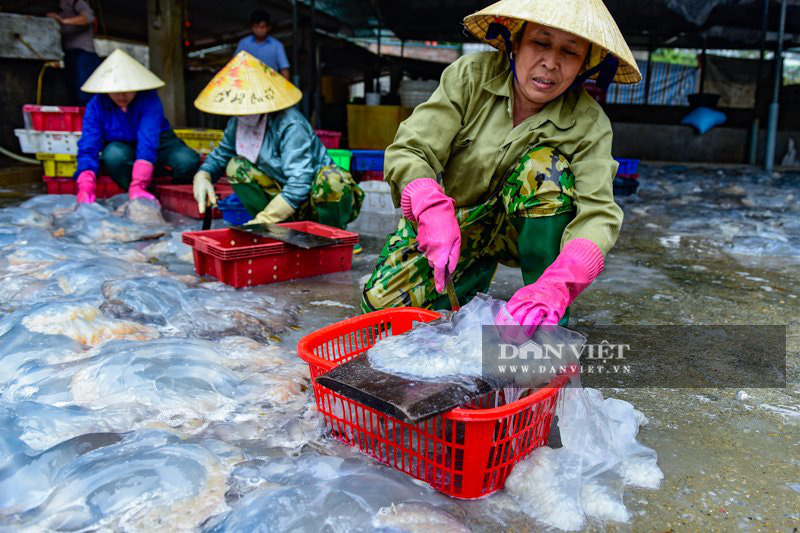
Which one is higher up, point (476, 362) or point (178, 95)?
point (178, 95)

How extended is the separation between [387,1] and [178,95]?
323cm

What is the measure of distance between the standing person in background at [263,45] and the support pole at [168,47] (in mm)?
905

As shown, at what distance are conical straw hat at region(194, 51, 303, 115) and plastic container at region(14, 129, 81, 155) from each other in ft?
7.25

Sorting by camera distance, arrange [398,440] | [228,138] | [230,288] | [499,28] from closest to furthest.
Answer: [398,440], [499,28], [230,288], [228,138]

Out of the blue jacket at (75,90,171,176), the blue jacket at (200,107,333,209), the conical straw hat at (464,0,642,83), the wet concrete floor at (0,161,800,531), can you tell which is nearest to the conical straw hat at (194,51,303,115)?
the blue jacket at (200,107,333,209)

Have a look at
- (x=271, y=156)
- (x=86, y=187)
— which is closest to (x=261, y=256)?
(x=271, y=156)

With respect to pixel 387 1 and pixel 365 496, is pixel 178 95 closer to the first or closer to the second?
pixel 387 1

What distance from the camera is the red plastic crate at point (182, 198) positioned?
4.66 m

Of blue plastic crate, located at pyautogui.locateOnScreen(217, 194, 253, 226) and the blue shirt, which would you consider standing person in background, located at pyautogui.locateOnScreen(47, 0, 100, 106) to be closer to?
the blue shirt

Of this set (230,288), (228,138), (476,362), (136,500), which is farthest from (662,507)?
(228,138)

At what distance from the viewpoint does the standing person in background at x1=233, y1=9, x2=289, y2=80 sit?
6527mm

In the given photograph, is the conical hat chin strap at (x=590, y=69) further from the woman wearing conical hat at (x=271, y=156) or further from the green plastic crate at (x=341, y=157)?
the green plastic crate at (x=341, y=157)

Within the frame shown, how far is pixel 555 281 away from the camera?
1.72 meters

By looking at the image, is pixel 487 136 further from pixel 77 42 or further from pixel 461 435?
pixel 77 42
